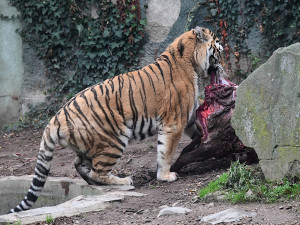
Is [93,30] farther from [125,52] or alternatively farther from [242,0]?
[242,0]

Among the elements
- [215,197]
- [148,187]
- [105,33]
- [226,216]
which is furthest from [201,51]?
[105,33]

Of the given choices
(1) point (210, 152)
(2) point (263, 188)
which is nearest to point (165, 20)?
(1) point (210, 152)

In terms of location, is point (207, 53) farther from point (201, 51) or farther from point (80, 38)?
point (80, 38)

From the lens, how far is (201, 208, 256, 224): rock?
442 cm

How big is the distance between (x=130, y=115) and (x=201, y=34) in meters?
1.53

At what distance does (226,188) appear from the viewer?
5.47 meters

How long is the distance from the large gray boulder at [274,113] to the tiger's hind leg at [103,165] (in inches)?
72.4

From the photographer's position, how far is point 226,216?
4488mm

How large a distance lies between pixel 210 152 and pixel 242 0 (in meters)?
4.78

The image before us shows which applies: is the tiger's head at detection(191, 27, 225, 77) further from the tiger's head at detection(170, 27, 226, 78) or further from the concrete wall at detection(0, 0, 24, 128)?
the concrete wall at detection(0, 0, 24, 128)

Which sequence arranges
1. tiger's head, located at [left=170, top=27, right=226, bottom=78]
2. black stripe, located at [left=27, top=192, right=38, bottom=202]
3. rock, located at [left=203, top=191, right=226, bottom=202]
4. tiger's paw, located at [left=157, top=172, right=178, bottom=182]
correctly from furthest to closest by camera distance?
tiger's head, located at [left=170, top=27, right=226, bottom=78] < tiger's paw, located at [left=157, top=172, right=178, bottom=182] < black stripe, located at [left=27, top=192, right=38, bottom=202] < rock, located at [left=203, top=191, right=226, bottom=202]

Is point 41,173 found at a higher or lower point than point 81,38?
lower

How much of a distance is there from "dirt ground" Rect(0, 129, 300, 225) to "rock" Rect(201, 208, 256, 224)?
0.08 meters

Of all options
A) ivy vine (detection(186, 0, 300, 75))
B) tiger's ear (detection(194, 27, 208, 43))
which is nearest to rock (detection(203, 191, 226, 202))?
tiger's ear (detection(194, 27, 208, 43))
